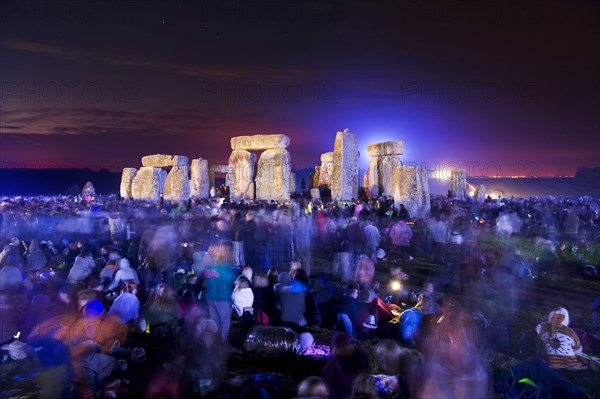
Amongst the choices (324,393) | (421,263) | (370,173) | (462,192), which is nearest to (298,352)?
(324,393)

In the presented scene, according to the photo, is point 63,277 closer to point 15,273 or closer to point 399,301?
point 15,273

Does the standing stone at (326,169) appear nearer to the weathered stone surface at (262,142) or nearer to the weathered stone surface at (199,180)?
the weathered stone surface at (262,142)

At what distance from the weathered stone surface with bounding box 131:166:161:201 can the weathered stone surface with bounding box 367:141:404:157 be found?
11.3 metres

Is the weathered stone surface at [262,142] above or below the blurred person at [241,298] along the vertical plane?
above

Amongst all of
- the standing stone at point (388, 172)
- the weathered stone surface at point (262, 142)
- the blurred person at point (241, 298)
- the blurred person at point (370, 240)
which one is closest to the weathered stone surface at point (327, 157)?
the weathered stone surface at point (262, 142)

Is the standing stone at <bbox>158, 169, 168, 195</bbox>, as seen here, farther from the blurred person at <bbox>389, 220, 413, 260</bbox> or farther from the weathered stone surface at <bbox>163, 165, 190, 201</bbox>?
the blurred person at <bbox>389, 220, 413, 260</bbox>

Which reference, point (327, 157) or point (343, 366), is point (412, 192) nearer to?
point (327, 157)

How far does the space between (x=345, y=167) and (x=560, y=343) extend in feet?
60.2

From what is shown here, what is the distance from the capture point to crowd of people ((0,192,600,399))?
4.70m

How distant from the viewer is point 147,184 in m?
26.7

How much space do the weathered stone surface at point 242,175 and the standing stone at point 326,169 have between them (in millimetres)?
4430

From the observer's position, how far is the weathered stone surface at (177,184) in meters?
26.4

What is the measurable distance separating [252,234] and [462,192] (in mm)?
22637

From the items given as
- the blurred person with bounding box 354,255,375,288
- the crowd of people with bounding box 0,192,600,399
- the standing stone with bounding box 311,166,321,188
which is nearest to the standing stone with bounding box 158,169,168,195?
the standing stone with bounding box 311,166,321,188
